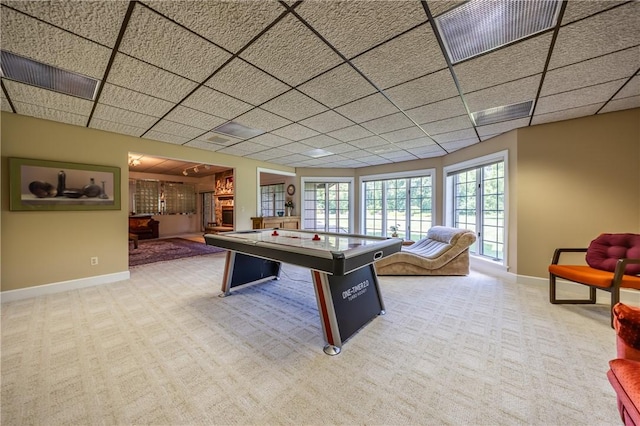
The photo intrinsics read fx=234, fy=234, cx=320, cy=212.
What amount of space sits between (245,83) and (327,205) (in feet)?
17.1

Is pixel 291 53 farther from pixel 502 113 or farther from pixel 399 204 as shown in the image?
pixel 399 204

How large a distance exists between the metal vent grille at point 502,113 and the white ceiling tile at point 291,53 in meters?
2.33

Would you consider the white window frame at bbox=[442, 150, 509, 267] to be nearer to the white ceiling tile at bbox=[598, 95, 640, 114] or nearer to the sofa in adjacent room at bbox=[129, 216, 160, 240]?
the white ceiling tile at bbox=[598, 95, 640, 114]

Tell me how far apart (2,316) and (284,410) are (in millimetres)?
3429

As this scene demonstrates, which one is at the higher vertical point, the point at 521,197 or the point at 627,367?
the point at 521,197

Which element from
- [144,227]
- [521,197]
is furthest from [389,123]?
[144,227]

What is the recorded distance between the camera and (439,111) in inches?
118

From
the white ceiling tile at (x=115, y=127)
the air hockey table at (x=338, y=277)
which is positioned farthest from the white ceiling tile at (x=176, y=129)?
the air hockey table at (x=338, y=277)

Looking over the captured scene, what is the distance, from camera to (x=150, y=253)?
617 centimetres

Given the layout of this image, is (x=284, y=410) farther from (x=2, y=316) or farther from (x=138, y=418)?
(x=2, y=316)

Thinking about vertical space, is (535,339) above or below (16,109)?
below

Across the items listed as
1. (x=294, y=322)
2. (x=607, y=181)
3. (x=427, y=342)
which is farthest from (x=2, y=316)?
(x=607, y=181)

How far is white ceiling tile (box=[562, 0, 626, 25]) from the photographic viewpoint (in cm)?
140

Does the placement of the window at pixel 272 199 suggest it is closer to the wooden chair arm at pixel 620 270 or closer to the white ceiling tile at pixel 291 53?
the white ceiling tile at pixel 291 53
